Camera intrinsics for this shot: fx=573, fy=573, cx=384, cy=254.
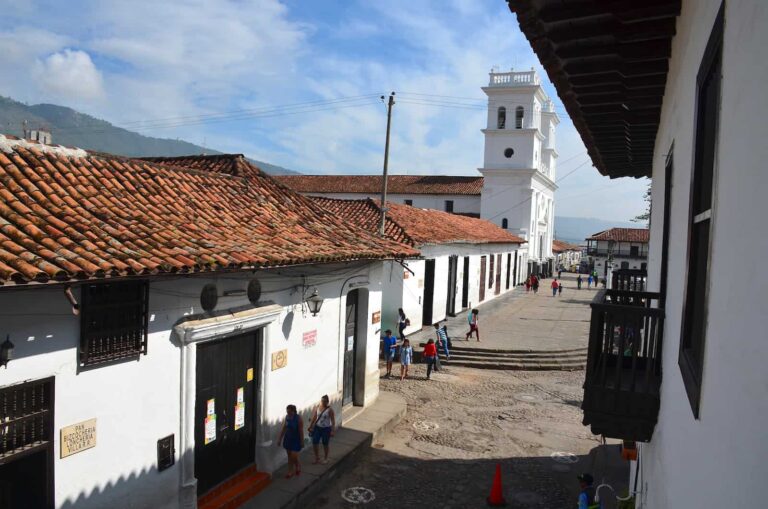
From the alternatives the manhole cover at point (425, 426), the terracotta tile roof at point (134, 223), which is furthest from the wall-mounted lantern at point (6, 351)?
the manhole cover at point (425, 426)

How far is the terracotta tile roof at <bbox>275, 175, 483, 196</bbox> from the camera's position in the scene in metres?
51.0

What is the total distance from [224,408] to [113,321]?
2.79m

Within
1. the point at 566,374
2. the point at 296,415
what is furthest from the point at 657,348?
the point at 566,374

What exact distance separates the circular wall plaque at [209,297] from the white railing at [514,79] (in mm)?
41595

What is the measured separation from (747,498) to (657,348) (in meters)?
3.18

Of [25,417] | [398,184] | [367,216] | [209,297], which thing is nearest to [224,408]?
[209,297]

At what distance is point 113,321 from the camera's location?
6617 mm

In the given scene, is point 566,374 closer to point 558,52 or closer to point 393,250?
point 393,250

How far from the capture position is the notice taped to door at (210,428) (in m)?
8.45

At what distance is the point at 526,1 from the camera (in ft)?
11.3

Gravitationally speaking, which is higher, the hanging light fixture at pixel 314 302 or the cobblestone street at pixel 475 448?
the hanging light fixture at pixel 314 302

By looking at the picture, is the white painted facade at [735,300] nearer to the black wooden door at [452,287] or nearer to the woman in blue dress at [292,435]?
the woman in blue dress at [292,435]

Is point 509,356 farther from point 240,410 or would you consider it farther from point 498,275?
point 498,275

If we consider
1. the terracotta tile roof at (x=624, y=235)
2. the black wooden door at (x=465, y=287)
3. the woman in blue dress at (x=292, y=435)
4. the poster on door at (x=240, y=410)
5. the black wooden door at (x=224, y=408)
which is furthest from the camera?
the terracotta tile roof at (x=624, y=235)
